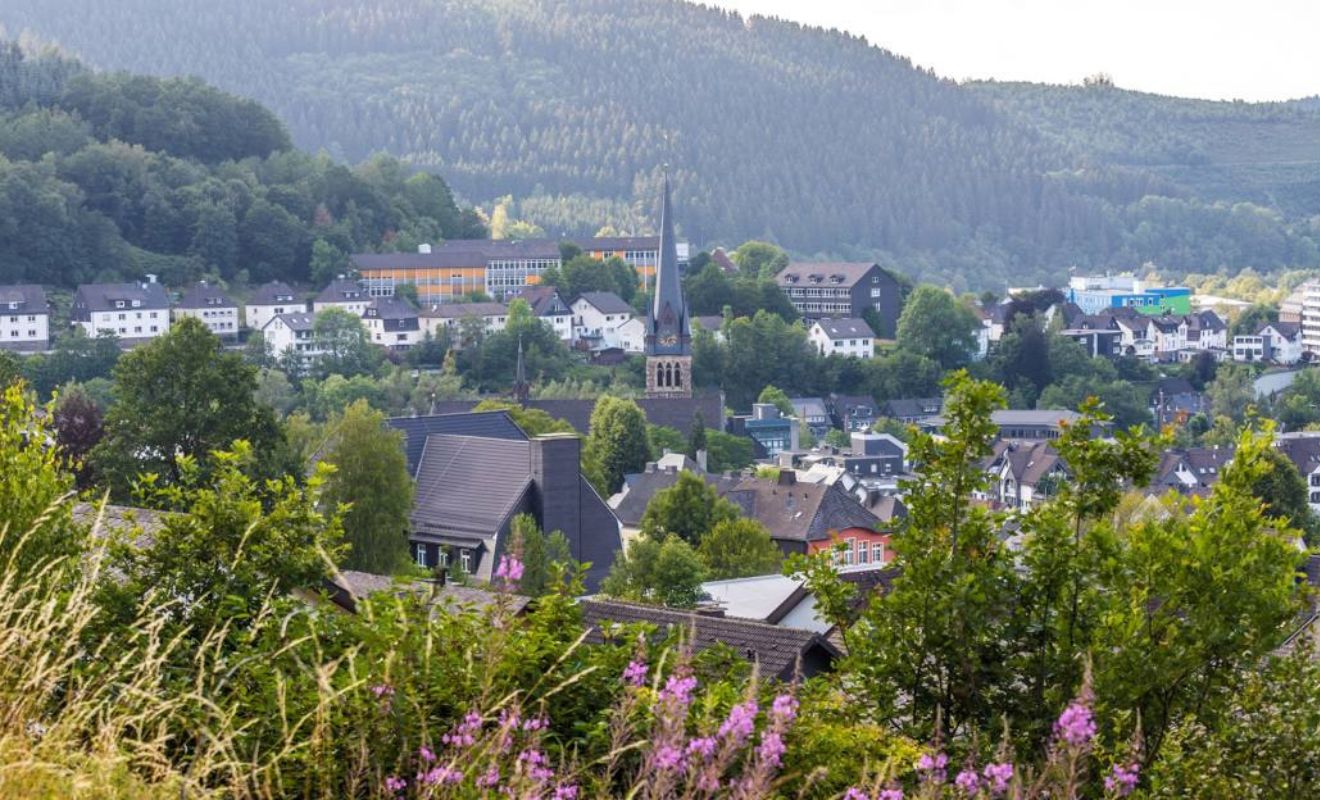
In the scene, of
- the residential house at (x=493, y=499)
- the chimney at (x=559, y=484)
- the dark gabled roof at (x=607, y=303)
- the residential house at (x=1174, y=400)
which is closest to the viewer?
the residential house at (x=493, y=499)

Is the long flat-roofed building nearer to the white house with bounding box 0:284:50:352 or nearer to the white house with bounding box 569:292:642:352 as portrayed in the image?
the white house with bounding box 569:292:642:352

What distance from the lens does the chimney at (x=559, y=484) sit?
33594 mm

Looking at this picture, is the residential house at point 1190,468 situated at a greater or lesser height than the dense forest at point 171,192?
lesser

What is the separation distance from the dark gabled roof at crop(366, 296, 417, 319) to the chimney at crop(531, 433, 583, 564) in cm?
4707

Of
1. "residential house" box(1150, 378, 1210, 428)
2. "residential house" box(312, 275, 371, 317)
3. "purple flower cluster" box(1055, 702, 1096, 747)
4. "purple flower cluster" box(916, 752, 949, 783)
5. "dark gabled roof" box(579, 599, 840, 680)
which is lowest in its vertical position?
"residential house" box(1150, 378, 1210, 428)

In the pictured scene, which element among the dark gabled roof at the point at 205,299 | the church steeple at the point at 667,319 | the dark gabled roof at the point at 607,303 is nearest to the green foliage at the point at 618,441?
the church steeple at the point at 667,319

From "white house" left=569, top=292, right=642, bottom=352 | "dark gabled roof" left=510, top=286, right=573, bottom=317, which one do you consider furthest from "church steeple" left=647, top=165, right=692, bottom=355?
"dark gabled roof" left=510, top=286, right=573, bottom=317

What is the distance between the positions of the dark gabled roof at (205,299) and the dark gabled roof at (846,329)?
21446mm

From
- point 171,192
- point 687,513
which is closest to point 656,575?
point 687,513

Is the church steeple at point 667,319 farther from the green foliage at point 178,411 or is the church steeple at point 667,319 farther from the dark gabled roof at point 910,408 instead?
the green foliage at point 178,411

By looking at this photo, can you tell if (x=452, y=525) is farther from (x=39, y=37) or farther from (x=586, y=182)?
(x=39, y=37)

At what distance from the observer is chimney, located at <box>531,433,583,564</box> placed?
33594mm

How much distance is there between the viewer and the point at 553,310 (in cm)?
8444

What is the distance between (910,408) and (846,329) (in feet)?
29.4
